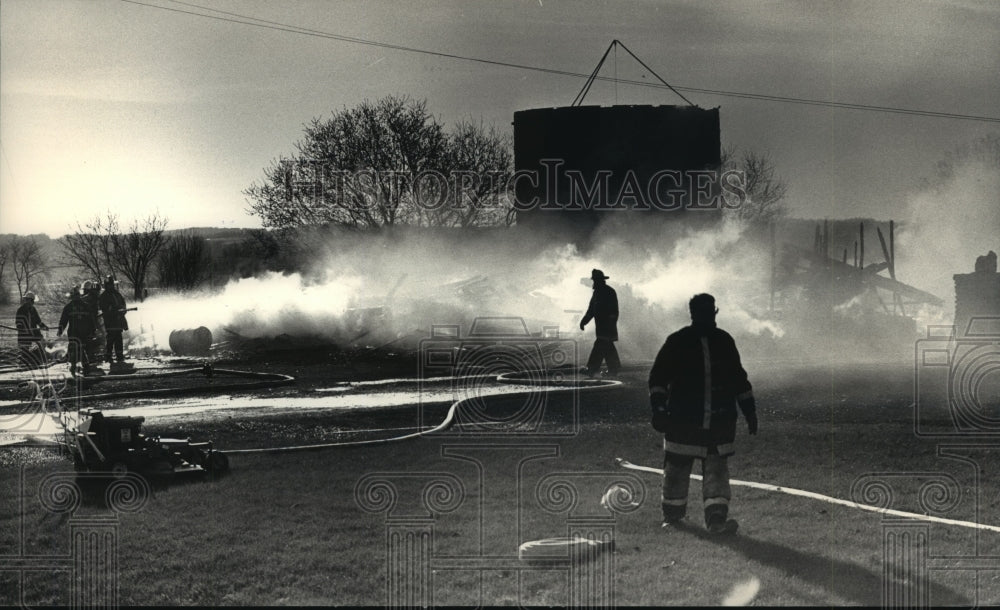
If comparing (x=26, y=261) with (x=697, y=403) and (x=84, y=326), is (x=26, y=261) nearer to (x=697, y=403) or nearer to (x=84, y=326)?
(x=84, y=326)

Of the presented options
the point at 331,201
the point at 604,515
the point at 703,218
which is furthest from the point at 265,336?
the point at 604,515

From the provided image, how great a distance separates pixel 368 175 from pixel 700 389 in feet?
124

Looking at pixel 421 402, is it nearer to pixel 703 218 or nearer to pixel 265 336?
pixel 265 336

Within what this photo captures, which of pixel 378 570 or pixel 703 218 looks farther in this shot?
pixel 703 218

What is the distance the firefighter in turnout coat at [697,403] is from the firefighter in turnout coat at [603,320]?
11967 mm

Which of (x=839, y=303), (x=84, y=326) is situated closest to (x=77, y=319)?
(x=84, y=326)

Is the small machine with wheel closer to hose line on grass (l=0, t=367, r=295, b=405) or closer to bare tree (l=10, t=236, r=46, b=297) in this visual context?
hose line on grass (l=0, t=367, r=295, b=405)

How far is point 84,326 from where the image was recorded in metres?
26.3

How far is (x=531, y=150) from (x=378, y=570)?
3393 centimetres

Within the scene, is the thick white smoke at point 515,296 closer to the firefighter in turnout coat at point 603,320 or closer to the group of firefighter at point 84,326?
the firefighter in turnout coat at point 603,320

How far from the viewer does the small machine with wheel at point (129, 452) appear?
1063cm

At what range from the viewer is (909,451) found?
11.9m

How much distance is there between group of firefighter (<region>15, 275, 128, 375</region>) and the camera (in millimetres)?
24656

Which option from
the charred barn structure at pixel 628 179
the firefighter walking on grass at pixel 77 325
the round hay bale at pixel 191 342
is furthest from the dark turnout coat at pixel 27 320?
the charred barn structure at pixel 628 179
